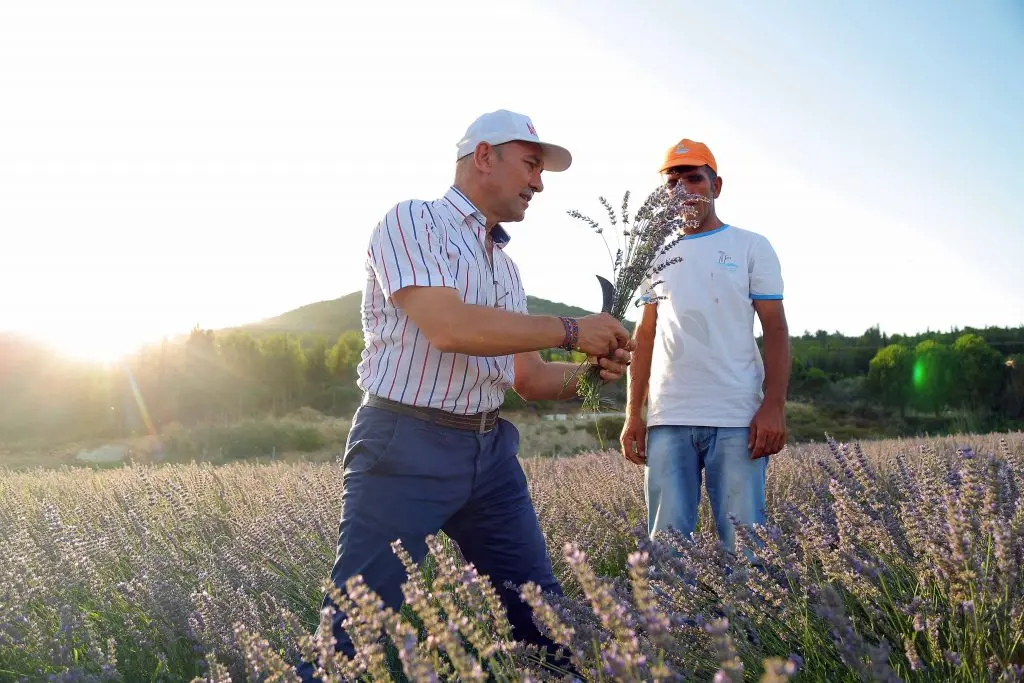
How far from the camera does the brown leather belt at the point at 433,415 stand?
7.52 feet

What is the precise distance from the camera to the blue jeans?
3.12 m

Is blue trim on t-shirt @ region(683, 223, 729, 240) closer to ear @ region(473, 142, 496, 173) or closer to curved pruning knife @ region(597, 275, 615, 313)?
curved pruning knife @ region(597, 275, 615, 313)

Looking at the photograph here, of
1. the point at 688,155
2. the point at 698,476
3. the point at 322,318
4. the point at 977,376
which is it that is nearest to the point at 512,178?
the point at 688,155

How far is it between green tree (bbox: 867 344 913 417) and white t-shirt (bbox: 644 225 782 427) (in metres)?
25.8

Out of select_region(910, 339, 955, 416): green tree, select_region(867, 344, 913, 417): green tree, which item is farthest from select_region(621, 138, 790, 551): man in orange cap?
select_region(867, 344, 913, 417): green tree

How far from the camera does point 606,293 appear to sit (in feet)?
9.42

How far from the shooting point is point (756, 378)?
3277 mm

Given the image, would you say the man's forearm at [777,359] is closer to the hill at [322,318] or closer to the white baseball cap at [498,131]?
the white baseball cap at [498,131]

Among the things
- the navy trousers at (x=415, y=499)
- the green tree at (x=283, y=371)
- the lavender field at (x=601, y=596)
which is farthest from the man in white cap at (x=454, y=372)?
the green tree at (x=283, y=371)

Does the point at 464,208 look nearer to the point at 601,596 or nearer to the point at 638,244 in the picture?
the point at 638,244

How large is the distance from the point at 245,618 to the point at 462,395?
0.87 meters

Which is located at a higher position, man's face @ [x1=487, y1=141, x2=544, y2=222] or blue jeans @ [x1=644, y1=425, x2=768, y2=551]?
man's face @ [x1=487, y1=141, x2=544, y2=222]

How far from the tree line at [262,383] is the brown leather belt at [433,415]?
71.6ft

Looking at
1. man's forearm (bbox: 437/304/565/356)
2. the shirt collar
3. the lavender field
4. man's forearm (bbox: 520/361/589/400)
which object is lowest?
the lavender field
